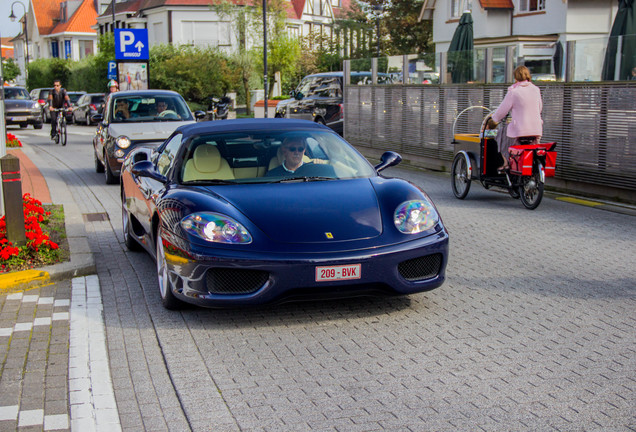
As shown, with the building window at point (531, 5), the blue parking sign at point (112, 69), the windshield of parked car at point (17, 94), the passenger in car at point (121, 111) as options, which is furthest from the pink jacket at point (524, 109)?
the blue parking sign at point (112, 69)

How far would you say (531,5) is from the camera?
41031 mm

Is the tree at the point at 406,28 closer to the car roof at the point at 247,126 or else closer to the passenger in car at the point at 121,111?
the passenger in car at the point at 121,111

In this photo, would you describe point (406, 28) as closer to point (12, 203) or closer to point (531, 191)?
point (531, 191)

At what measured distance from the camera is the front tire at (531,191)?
11.1 metres

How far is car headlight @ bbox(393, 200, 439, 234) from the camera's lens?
5.91 m

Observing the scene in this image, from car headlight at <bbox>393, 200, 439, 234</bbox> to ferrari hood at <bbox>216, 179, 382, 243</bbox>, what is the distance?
6.2 inches

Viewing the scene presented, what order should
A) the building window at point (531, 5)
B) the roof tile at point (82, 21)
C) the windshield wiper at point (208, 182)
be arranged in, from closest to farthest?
the windshield wiper at point (208, 182) → the building window at point (531, 5) → the roof tile at point (82, 21)

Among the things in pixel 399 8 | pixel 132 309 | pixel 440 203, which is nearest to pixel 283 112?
pixel 440 203

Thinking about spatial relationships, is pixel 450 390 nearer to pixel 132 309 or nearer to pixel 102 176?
pixel 132 309

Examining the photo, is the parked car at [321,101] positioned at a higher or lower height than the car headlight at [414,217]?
higher

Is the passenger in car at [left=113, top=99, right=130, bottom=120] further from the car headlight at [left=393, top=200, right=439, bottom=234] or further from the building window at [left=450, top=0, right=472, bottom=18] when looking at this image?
the building window at [left=450, top=0, right=472, bottom=18]

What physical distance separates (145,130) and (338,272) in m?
10.5

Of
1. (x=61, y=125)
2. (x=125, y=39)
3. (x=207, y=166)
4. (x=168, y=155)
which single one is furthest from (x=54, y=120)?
(x=207, y=166)

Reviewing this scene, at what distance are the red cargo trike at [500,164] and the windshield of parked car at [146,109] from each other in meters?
5.95
